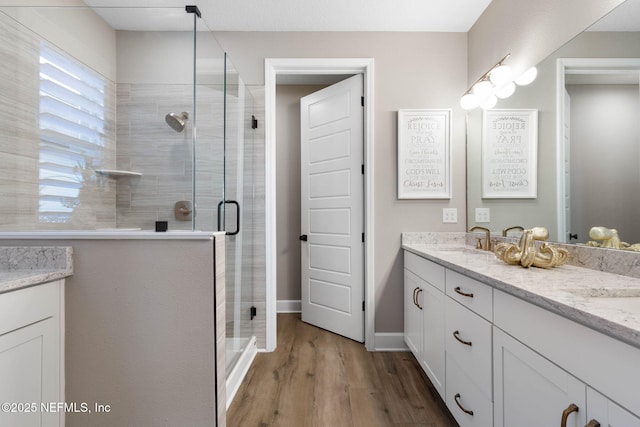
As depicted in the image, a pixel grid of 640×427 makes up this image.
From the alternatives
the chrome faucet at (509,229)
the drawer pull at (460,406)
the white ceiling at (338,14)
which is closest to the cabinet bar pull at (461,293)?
the drawer pull at (460,406)

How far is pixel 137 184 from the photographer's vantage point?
141cm

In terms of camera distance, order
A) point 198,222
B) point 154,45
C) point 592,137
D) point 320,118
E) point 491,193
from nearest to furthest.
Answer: point 592,137, point 198,222, point 154,45, point 491,193, point 320,118

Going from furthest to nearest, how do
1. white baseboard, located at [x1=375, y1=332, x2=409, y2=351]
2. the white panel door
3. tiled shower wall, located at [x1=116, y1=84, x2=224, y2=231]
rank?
the white panel door, white baseboard, located at [x1=375, y1=332, x2=409, y2=351], tiled shower wall, located at [x1=116, y1=84, x2=224, y2=231]

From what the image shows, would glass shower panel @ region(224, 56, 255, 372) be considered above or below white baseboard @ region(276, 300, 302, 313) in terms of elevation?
above

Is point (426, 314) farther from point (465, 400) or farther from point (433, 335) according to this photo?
point (465, 400)

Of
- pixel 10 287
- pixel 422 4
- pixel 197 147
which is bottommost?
pixel 10 287

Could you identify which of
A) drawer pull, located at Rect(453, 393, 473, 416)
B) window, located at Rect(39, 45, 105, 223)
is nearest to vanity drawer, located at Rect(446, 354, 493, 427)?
drawer pull, located at Rect(453, 393, 473, 416)

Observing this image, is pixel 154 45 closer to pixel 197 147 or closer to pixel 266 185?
pixel 197 147

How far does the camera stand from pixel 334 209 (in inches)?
105

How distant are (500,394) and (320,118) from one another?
2.43 metres

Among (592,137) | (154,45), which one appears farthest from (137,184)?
(592,137)

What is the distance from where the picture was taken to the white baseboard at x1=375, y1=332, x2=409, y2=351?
236 centimetres

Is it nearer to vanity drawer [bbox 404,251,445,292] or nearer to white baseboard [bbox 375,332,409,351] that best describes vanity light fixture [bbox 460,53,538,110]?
vanity drawer [bbox 404,251,445,292]

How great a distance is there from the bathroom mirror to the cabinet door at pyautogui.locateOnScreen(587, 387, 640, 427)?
30.9 inches
